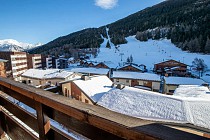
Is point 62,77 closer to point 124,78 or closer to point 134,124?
point 124,78

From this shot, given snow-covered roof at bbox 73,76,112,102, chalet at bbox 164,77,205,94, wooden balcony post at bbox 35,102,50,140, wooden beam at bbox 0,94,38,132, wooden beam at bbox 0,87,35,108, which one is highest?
wooden beam at bbox 0,87,35,108

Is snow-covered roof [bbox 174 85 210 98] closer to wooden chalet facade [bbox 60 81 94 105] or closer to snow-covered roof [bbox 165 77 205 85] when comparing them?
snow-covered roof [bbox 165 77 205 85]

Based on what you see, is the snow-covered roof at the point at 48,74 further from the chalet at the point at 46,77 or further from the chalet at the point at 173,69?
the chalet at the point at 173,69

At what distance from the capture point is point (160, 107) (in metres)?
7.13

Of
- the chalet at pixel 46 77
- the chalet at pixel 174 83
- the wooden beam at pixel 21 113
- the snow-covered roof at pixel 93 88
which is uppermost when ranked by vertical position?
the wooden beam at pixel 21 113

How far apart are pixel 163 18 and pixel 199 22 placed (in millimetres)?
24984

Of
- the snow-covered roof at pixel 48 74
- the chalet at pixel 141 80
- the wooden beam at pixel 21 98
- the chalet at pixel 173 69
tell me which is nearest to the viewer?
the wooden beam at pixel 21 98

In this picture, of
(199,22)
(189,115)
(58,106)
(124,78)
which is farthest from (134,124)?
(199,22)

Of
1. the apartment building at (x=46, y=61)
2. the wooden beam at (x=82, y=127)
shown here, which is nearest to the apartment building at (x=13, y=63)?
the apartment building at (x=46, y=61)

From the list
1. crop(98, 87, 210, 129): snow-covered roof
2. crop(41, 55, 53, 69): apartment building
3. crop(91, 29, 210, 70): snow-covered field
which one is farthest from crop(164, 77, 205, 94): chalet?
crop(41, 55, 53, 69): apartment building

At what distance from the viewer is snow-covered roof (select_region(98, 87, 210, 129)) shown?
6145mm

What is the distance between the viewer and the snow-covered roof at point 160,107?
6.14 m

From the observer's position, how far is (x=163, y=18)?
82.6 metres

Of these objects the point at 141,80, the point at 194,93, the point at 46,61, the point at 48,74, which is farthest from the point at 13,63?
the point at 194,93
